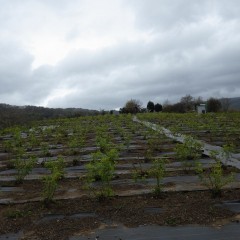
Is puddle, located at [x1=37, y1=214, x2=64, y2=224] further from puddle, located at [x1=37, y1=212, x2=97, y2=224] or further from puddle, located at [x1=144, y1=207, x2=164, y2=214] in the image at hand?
puddle, located at [x1=144, y1=207, x2=164, y2=214]

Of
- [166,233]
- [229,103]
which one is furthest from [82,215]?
[229,103]

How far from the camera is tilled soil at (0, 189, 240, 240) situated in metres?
3.95

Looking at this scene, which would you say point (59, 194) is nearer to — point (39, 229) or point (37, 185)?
point (37, 185)

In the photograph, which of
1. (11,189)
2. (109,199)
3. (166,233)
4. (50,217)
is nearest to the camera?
(166,233)

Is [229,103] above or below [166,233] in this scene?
above

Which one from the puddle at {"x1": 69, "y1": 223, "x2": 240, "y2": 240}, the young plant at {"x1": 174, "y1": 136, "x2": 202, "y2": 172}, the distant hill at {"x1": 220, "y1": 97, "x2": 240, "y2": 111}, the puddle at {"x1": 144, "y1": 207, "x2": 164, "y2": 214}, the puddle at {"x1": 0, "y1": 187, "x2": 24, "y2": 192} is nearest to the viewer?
the puddle at {"x1": 69, "y1": 223, "x2": 240, "y2": 240}

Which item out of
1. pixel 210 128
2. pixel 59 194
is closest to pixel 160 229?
pixel 59 194

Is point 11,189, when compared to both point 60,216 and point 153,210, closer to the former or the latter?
point 60,216

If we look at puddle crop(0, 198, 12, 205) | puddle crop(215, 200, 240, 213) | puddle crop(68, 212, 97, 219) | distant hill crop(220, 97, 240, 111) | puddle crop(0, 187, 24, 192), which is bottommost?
puddle crop(215, 200, 240, 213)

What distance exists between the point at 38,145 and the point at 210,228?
8595mm

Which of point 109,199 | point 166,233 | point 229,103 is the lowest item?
point 166,233

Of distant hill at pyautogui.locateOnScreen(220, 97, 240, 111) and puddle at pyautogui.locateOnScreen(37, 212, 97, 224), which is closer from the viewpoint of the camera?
puddle at pyautogui.locateOnScreen(37, 212, 97, 224)

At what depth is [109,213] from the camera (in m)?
4.36

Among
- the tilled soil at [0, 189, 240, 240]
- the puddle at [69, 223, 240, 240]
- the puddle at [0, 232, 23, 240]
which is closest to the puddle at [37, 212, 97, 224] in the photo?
the tilled soil at [0, 189, 240, 240]
